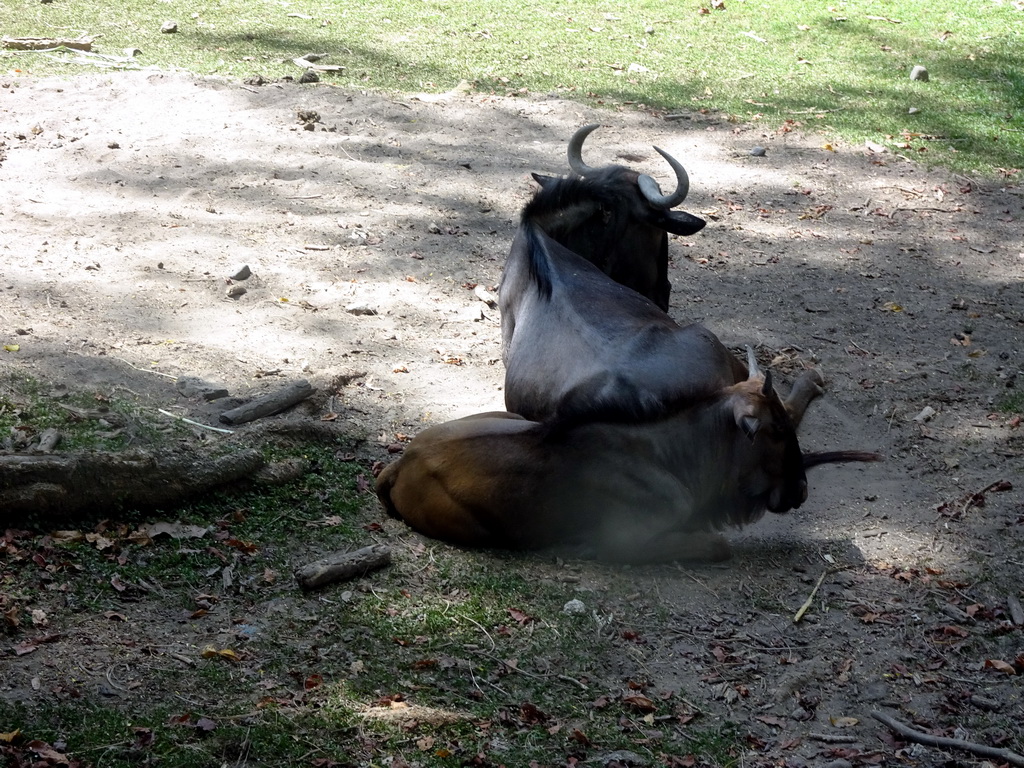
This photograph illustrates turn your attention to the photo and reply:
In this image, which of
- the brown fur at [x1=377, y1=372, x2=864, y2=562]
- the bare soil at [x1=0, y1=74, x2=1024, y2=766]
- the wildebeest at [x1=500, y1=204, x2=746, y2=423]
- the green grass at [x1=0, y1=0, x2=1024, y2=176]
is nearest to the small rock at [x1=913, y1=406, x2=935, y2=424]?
the bare soil at [x1=0, y1=74, x2=1024, y2=766]

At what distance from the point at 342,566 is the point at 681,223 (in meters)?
3.91

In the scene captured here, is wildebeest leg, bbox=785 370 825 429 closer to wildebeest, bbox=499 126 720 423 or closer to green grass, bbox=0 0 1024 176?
wildebeest, bbox=499 126 720 423

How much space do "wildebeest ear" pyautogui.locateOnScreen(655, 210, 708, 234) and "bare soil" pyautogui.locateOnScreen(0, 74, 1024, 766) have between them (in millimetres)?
825

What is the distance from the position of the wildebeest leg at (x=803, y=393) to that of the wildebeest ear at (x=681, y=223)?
1.31m

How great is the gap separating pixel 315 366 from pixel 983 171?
24.8ft

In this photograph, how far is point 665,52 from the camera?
14.8 metres

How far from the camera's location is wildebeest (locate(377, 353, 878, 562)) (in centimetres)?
571

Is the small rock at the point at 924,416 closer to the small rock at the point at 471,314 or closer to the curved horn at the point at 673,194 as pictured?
the curved horn at the point at 673,194

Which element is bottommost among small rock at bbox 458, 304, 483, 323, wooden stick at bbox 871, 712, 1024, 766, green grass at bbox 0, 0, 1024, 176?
wooden stick at bbox 871, 712, 1024, 766

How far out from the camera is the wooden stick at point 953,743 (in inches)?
171

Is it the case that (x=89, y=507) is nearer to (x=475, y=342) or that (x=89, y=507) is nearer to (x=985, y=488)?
(x=475, y=342)

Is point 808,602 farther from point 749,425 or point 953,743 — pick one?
point 953,743

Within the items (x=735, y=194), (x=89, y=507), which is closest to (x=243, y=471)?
(x=89, y=507)

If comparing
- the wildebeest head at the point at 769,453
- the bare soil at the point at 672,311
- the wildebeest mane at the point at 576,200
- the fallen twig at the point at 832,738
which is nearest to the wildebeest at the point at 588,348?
the wildebeest mane at the point at 576,200
